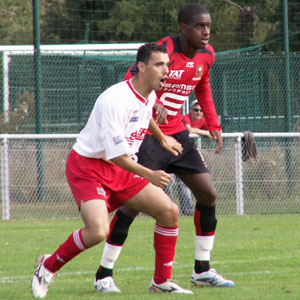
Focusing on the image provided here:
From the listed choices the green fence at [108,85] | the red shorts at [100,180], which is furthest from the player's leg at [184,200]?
the red shorts at [100,180]

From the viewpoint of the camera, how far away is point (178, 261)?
787 cm

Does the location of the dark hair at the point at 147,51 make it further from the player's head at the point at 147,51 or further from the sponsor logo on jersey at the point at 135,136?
the sponsor logo on jersey at the point at 135,136

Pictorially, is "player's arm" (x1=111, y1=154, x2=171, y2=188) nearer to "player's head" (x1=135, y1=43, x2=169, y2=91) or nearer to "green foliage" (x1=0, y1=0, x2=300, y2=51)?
"player's head" (x1=135, y1=43, x2=169, y2=91)

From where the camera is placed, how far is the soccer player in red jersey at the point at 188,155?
635cm

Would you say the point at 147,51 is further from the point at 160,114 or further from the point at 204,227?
the point at 204,227

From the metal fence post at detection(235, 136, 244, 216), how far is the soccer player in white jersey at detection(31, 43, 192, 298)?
7549 millimetres

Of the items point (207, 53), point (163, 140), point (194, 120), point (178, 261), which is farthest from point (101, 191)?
point (194, 120)

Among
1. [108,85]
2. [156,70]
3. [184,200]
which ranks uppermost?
[156,70]

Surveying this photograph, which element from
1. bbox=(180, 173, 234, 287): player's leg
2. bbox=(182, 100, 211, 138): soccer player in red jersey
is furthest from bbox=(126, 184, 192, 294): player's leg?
bbox=(182, 100, 211, 138): soccer player in red jersey

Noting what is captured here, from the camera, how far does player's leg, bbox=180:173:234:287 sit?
6.37 meters

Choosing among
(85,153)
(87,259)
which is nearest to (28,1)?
(87,259)

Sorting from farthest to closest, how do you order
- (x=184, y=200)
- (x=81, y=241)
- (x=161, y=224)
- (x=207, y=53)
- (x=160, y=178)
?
(x=184, y=200) < (x=207, y=53) < (x=161, y=224) < (x=81, y=241) < (x=160, y=178)

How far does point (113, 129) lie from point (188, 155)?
1.35 meters

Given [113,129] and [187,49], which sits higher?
[187,49]
